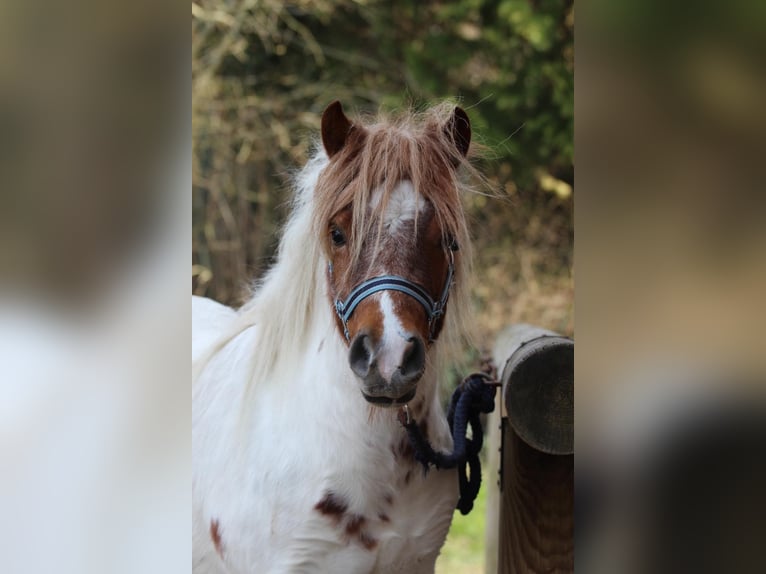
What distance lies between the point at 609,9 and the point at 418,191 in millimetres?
418

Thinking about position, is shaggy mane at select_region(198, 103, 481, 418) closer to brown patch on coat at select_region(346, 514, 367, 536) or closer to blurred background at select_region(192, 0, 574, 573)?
brown patch on coat at select_region(346, 514, 367, 536)

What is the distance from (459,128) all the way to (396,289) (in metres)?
0.31

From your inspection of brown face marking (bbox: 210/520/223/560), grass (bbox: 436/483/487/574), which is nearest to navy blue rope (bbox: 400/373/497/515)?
brown face marking (bbox: 210/520/223/560)

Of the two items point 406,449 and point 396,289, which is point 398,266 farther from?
point 406,449

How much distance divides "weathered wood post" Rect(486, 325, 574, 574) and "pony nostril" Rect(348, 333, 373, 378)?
1.22 feet

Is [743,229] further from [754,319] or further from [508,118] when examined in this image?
[508,118]

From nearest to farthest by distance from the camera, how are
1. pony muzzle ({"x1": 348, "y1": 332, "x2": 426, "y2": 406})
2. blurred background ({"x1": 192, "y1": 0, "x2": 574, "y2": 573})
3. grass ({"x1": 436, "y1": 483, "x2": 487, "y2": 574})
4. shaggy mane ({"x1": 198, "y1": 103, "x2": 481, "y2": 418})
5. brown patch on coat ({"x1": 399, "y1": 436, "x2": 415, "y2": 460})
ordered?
1. pony muzzle ({"x1": 348, "y1": 332, "x2": 426, "y2": 406})
2. shaggy mane ({"x1": 198, "y1": 103, "x2": 481, "y2": 418})
3. brown patch on coat ({"x1": 399, "y1": 436, "x2": 415, "y2": 460})
4. grass ({"x1": 436, "y1": 483, "x2": 487, "y2": 574})
5. blurred background ({"x1": 192, "y1": 0, "x2": 574, "y2": 573})

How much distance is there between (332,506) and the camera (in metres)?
1.18

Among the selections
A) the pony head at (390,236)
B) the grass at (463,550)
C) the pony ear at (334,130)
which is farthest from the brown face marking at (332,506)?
the grass at (463,550)

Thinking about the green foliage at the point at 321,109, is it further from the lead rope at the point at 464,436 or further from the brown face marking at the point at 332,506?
the brown face marking at the point at 332,506

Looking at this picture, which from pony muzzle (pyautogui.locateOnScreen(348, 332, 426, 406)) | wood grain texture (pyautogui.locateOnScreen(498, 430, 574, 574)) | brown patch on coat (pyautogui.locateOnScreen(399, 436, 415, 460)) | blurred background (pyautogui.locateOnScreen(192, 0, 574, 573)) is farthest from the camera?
blurred background (pyautogui.locateOnScreen(192, 0, 574, 573))

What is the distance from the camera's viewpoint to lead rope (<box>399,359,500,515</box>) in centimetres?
122

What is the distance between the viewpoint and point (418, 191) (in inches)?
42.8

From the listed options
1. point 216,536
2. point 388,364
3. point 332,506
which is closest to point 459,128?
point 388,364
